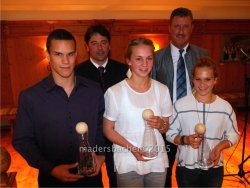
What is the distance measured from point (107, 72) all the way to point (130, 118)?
81 centimetres

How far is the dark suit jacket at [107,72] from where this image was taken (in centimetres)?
219

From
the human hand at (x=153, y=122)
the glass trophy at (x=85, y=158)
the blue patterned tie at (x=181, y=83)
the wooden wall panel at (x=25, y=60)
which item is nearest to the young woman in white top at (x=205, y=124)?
the human hand at (x=153, y=122)

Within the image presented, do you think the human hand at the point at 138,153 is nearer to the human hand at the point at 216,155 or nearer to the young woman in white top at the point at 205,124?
the young woman in white top at the point at 205,124

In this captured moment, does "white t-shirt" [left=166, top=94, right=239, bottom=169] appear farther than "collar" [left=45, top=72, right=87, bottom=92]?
Yes

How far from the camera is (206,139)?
1687mm

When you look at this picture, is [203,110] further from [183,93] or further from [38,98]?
[38,98]

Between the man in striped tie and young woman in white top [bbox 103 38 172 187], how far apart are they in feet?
2.00

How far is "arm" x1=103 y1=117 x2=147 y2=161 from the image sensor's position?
1.52 meters

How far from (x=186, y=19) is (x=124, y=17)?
377cm

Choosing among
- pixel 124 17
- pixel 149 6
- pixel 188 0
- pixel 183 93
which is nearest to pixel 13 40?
pixel 124 17

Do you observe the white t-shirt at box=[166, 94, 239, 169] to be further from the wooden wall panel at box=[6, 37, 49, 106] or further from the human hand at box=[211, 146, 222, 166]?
the wooden wall panel at box=[6, 37, 49, 106]

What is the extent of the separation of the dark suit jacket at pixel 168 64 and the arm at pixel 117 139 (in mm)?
854

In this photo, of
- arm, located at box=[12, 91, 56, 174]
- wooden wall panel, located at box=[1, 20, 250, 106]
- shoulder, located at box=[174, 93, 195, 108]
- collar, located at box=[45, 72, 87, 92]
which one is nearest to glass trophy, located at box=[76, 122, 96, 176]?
arm, located at box=[12, 91, 56, 174]

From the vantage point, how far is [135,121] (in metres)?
1.56
